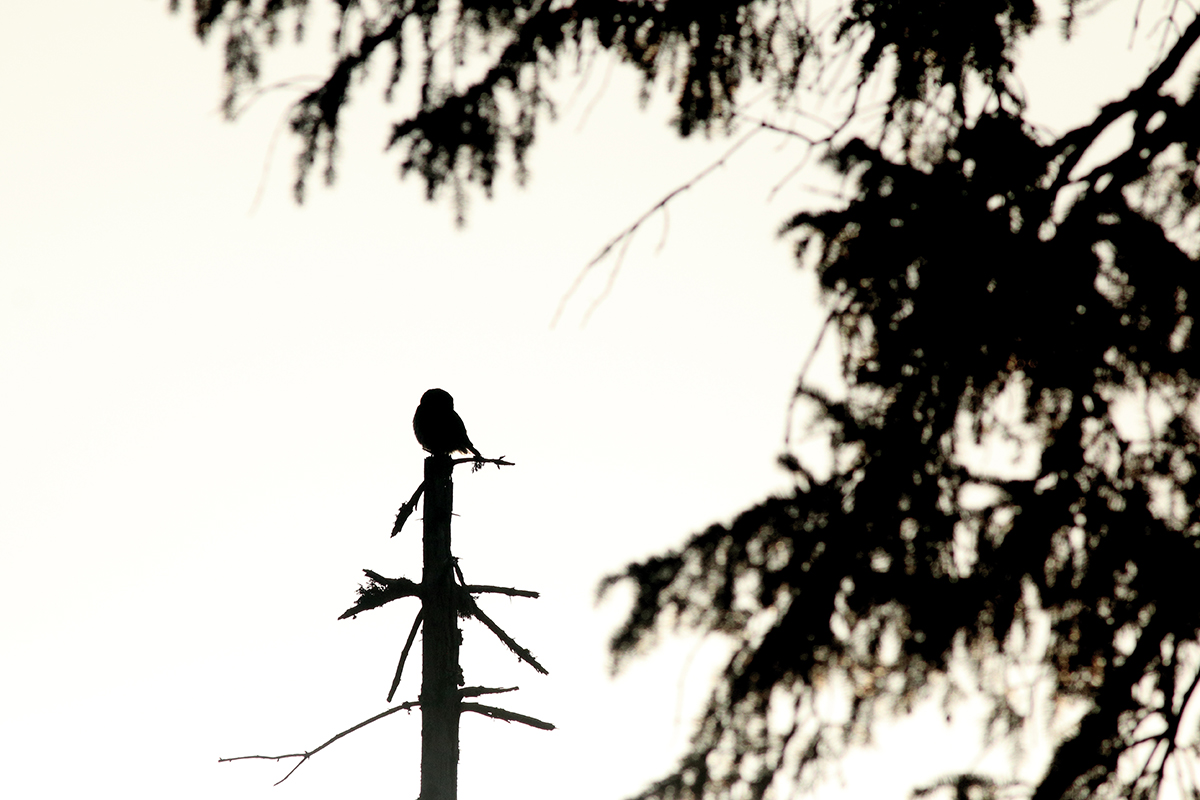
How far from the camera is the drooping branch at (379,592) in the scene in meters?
5.09

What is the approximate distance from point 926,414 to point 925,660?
0.75 metres

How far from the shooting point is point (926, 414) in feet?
9.88

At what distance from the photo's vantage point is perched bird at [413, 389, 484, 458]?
17.1 feet

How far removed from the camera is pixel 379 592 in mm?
5125

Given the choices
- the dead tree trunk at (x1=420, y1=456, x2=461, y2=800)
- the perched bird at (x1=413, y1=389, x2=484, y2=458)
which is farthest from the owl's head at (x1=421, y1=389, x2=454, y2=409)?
the dead tree trunk at (x1=420, y1=456, x2=461, y2=800)

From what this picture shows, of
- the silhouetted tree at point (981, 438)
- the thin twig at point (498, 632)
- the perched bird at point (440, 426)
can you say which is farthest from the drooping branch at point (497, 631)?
the silhouetted tree at point (981, 438)

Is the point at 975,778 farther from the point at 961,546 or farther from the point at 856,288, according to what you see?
the point at 856,288

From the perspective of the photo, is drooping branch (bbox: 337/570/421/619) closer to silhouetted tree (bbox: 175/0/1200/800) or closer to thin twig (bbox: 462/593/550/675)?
thin twig (bbox: 462/593/550/675)

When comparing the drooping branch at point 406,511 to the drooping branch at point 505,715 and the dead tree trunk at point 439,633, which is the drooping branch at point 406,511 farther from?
the drooping branch at point 505,715

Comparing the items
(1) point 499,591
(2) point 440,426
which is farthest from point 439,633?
(2) point 440,426

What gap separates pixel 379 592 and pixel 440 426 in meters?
0.83

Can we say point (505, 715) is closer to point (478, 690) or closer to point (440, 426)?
point (478, 690)

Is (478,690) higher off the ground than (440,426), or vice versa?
(440,426)

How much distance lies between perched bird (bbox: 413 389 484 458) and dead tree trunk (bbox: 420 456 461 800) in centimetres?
7
